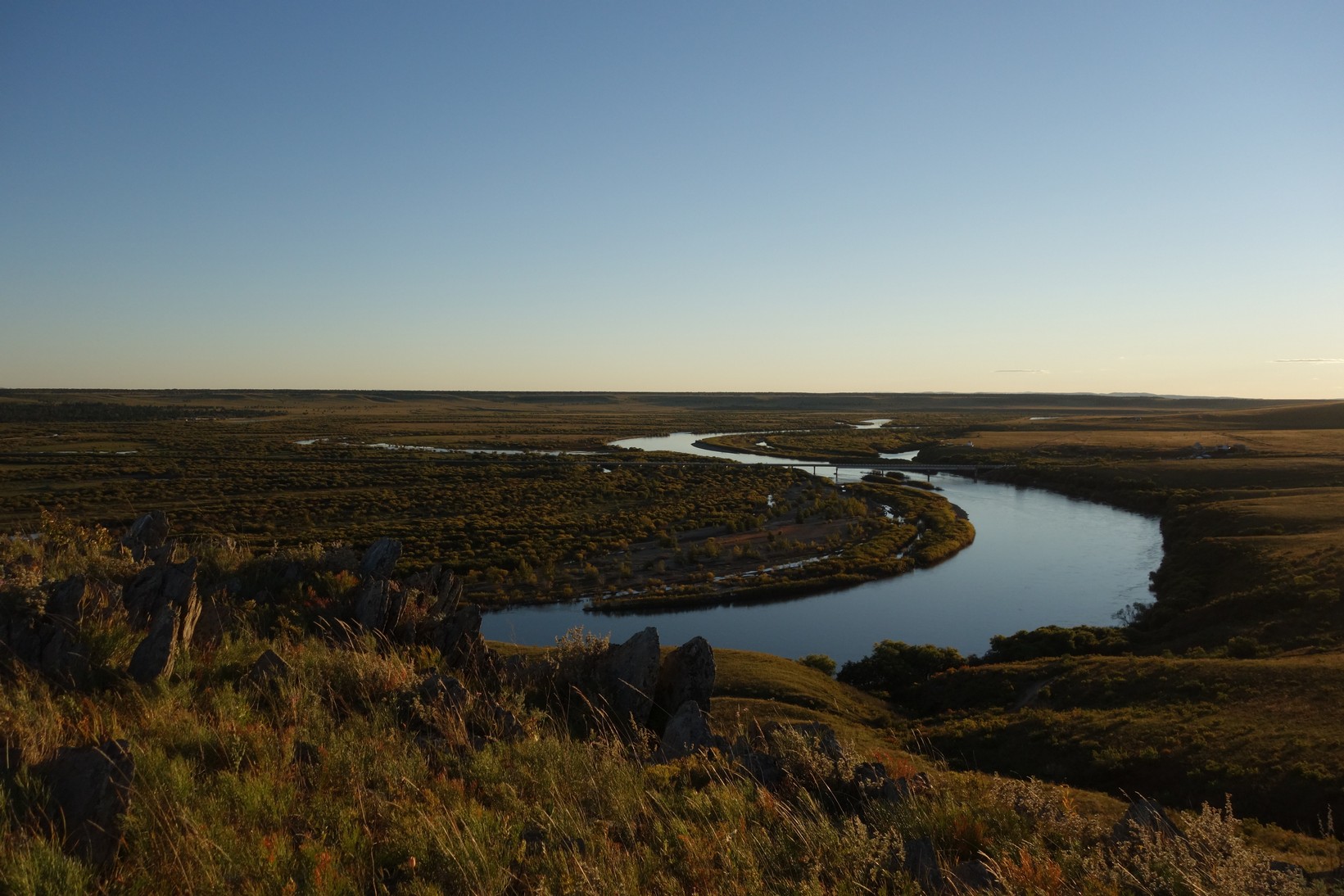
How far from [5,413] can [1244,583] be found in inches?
8837

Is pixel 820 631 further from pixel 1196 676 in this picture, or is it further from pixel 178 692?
pixel 178 692

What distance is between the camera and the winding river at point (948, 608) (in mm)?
32938

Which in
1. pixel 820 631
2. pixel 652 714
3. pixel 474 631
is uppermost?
pixel 474 631

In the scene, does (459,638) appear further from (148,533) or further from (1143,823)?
(148,533)

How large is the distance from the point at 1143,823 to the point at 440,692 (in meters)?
5.74

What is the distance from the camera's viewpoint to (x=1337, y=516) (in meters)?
40.8

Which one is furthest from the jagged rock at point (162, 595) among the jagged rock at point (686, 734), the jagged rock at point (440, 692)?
the jagged rock at point (686, 734)

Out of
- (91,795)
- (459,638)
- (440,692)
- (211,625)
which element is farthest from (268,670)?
(459,638)

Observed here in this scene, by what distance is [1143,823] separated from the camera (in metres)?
5.46

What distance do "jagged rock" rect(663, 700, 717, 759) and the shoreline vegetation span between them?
57 cm

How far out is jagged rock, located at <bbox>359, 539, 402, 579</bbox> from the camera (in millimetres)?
11711

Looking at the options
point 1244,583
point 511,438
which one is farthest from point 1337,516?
point 511,438

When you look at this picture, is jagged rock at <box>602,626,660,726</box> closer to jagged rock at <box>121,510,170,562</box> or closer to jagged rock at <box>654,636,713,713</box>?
jagged rock at <box>654,636,713,713</box>

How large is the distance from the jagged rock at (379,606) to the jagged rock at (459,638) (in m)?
0.64
